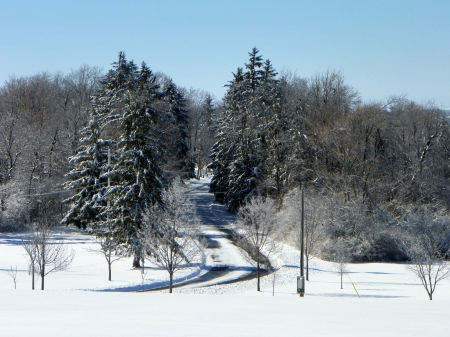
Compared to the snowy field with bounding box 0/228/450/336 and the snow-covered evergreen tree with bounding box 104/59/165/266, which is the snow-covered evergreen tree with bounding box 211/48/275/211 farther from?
the snowy field with bounding box 0/228/450/336

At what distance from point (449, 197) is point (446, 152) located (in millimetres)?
8174

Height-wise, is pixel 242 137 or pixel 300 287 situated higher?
pixel 242 137

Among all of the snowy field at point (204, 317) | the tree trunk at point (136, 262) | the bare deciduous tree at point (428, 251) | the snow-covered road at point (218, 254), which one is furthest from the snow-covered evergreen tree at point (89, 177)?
the snowy field at point (204, 317)

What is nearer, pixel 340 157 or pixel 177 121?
pixel 340 157

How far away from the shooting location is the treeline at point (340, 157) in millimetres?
41000

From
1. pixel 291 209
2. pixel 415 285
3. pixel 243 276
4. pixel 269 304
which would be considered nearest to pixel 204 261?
pixel 243 276

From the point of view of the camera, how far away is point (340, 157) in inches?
1727

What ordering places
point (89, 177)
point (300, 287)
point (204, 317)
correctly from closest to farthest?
point (204, 317) < point (300, 287) < point (89, 177)

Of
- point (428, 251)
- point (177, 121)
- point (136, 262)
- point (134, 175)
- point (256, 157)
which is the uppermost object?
point (177, 121)

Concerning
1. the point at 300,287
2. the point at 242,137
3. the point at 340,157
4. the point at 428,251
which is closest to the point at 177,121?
the point at 242,137

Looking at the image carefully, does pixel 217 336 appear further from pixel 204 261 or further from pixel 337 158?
pixel 337 158

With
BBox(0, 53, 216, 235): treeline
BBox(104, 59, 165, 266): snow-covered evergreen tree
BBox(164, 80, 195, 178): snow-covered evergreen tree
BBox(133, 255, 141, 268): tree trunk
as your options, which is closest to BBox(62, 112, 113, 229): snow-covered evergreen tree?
BBox(0, 53, 216, 235): treeline

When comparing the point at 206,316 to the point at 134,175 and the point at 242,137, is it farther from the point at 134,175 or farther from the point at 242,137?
the point at 242,137

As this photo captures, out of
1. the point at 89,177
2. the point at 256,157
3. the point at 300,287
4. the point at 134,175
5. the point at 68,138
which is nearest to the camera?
the point at 300,287
